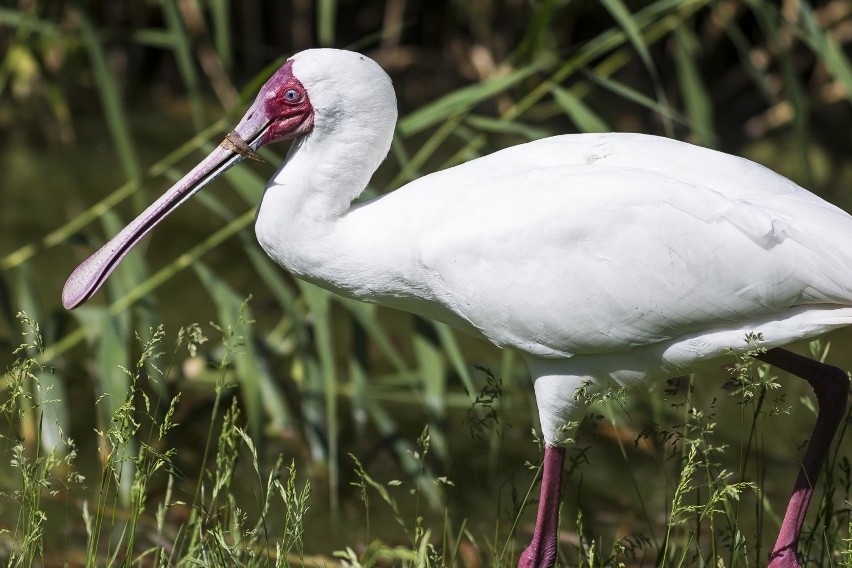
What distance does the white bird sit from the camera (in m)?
3.04

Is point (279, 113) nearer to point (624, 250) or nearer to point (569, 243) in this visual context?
point (569, 243)

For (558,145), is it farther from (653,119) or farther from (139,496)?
(653,119)

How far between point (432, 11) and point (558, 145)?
5517 mm

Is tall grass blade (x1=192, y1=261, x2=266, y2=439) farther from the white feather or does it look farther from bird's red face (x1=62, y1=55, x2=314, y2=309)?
the white feather

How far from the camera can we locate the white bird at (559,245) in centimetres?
304

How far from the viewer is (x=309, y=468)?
504cm

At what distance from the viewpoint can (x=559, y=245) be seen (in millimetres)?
3082

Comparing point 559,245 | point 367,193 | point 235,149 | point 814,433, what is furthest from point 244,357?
point 814,433

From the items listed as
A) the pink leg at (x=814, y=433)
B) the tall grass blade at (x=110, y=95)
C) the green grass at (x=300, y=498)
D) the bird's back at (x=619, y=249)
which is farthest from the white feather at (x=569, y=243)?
the tall grass blade at (x=110, y=95)

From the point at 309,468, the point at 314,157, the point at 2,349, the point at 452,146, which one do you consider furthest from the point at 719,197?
the point at 452,146

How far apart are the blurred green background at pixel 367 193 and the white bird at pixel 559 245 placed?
0.66ft

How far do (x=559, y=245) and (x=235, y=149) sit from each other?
888mm

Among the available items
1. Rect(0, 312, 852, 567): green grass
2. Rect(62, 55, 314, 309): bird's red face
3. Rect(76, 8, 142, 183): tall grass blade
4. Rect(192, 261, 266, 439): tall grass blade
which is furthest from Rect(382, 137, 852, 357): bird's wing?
Rect(76, 8, 142, 183): tall grass blade

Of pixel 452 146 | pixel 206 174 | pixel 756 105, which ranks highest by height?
pixel 206 174
